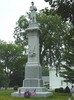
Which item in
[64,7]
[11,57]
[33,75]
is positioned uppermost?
[11,57]

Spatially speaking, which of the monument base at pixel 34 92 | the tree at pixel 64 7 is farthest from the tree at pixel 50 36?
the tree at pixel 64 7

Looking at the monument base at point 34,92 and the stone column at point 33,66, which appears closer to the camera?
the monument base at point 34,92

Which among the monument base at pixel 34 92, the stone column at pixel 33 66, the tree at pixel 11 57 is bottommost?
the monument base at pixel 34 92

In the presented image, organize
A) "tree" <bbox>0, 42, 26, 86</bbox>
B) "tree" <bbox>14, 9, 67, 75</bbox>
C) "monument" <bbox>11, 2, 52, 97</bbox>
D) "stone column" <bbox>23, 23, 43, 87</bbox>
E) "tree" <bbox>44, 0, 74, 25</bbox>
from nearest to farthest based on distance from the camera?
"tree" <bbox>44, 0, 74, 25</bbox>, "monument" <bbox>11, 2, 52, 97</bbox>, "stone column" <bbox>23, 23, 43, 87</bbox>, "tree" <bbox>14, 9, 67, 75</bbox>, "tree" <bbox>0, 42, 26, 86</bbox>

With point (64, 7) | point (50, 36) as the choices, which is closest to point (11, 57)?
point (50, 36)

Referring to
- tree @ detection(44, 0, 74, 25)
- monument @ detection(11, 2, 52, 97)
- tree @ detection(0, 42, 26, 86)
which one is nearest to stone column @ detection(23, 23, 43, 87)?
monument @ detection(11, 2, 52, 97)

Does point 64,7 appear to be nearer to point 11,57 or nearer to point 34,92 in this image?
point 34,92

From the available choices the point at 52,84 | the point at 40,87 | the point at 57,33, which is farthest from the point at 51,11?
the point at 52,84

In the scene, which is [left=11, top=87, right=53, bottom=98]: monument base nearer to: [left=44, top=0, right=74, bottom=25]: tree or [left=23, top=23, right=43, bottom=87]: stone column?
[left=23, top=23, right=43, bottom=87]: stone column

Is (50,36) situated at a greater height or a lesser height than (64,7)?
greater

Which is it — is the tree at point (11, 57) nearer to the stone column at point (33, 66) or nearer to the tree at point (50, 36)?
the tree at point (50, 36)

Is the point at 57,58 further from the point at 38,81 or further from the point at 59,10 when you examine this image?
the point at 59,10

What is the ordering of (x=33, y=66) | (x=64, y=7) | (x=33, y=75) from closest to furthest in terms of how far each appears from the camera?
(x=64, y=7)
(x=33, y=75)
(x=33, y=66)

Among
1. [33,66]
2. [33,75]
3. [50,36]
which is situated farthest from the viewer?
[50,36]
